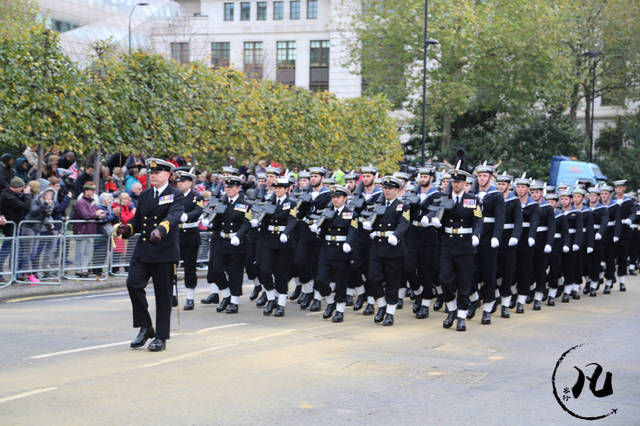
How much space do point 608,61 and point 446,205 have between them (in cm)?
4638

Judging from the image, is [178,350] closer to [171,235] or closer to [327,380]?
[171,235]

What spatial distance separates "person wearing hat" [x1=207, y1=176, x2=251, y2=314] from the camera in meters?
13.6

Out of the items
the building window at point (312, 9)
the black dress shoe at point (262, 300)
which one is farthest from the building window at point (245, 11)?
the black dress shoe at point (262, 300)

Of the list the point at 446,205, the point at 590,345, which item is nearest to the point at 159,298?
the point at 446,205

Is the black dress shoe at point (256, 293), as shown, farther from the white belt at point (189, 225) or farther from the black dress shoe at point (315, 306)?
the white belt at point (189, 225)

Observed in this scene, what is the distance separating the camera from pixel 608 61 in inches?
2178

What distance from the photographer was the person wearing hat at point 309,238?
14477 mm

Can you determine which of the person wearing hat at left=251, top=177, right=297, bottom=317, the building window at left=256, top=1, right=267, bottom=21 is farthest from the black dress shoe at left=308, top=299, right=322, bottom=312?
the building window at left=256, top=1, right=267, bottom=21

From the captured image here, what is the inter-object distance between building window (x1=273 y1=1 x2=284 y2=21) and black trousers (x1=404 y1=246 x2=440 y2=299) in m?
59.0

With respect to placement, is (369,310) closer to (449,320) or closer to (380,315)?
(380,315)

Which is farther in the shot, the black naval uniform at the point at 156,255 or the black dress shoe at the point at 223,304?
the black dress shoe at the point at 223,304

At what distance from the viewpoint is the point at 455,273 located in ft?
41.9

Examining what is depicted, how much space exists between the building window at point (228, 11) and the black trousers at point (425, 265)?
60.0 meters

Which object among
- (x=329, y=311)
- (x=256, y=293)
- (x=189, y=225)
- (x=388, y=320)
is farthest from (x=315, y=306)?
(x=189, y=225)
